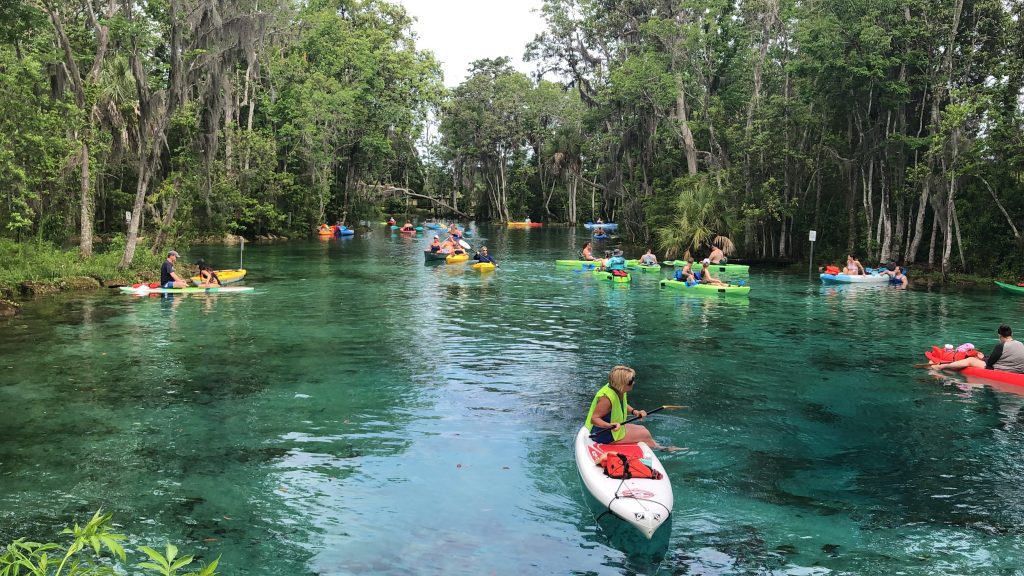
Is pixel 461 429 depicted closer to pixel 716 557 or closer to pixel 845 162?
pixel 716 557

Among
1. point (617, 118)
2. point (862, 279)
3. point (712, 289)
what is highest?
point (617, 118)

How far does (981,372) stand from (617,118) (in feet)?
135

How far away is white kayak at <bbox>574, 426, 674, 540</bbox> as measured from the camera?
7.55 m

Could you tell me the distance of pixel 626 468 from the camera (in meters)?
A: 8.31

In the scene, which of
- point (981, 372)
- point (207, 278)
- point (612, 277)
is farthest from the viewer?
point (612, 277)

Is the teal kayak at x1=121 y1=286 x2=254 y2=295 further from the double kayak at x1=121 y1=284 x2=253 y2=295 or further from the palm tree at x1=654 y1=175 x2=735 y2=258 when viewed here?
the palm tree at x1=654 y1=175 x2=735 y2=258

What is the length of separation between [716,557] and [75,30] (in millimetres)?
30131

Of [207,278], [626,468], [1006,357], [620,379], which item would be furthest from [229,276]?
[1006,357]

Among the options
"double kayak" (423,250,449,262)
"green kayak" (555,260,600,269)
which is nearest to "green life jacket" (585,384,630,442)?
"green kayak" (555,260,600,269)

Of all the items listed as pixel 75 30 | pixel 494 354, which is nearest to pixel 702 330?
pixel 494 354

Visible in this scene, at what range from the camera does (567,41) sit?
57688mm

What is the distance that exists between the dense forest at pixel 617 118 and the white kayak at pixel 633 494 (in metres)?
16.2

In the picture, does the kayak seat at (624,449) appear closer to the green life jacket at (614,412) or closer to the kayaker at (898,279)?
the green life jacket at (614,412)

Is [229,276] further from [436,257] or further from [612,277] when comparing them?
[612,277]
